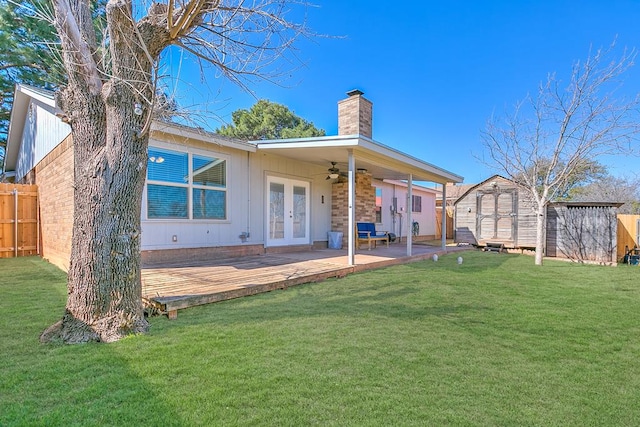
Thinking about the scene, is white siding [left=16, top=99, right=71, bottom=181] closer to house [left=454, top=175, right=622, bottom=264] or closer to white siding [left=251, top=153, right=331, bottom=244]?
white siding [left=251, top=153, right=331, bottom=244]

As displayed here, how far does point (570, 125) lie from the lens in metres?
8.64

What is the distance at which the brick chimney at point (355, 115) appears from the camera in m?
9.38

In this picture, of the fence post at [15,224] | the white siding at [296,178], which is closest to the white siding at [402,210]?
the white siding at [296,178]

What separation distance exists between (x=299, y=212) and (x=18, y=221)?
328 inches

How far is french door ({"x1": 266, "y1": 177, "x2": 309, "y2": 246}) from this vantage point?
28.5 ft

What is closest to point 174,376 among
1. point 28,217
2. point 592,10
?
point 28,217

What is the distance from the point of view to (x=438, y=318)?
390 cm

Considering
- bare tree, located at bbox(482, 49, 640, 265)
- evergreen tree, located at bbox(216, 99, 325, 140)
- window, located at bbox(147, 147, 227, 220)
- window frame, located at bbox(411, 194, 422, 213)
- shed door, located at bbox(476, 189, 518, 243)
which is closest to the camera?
window, located at bbox(147, 147, 227, 220)

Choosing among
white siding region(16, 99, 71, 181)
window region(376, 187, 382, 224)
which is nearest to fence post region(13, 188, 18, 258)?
white siding region(16, 99, 71, 181)

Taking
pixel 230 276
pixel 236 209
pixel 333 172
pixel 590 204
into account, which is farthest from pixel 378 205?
pixel 230 276

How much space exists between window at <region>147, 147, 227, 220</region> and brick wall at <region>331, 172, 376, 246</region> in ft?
13.0

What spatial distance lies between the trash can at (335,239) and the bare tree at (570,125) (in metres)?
5.57

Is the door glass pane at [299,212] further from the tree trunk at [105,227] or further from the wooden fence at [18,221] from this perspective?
the wooden fence at [18,221]

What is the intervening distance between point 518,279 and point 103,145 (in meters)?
7.35
